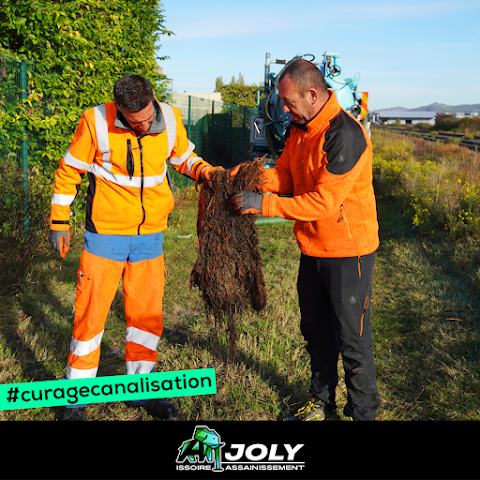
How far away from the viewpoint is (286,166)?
9.93 ft

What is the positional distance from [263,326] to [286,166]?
5.95ft

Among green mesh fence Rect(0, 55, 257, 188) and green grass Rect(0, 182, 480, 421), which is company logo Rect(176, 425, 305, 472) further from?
green mesh fence Rect(0, 55, 257, 188)

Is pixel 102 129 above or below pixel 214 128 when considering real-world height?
below

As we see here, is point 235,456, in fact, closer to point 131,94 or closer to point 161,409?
point 161,409

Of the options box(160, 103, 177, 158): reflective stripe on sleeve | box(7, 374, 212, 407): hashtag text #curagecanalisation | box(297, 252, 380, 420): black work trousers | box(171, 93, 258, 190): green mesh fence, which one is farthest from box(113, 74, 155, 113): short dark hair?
box(171, 93, 258, 190): green mesh fence

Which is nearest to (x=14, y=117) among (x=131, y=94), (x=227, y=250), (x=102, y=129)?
(x=102, y=129)

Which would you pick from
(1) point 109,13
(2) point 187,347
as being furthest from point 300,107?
(1) point 109,13

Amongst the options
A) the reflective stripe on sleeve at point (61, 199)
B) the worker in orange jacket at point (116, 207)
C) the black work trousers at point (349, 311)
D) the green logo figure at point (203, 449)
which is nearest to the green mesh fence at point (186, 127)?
the reflective stripe on sleeve at point (61, 199)

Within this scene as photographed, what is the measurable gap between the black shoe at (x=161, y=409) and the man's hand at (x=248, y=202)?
145cm

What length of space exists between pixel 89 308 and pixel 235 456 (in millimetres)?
1274

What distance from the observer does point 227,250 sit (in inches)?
118

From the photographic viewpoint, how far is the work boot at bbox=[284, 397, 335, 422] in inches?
116

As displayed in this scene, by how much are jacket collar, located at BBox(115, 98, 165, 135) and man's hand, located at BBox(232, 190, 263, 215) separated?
0.66m

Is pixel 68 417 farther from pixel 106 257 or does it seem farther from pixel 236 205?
pixel 236 205
